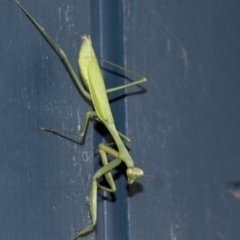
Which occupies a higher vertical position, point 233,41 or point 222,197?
point 233,41

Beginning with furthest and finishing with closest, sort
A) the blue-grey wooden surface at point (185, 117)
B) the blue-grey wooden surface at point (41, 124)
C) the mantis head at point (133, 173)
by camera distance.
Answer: the blue-grey wooden surface at point (185, 117)
the mantis head at point (133, 173)
the blue-grey wooden surface at point (41, 124)

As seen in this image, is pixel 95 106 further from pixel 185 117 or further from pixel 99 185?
pixel 185 117

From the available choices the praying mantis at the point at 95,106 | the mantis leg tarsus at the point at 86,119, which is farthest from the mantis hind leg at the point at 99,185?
the mantis leg tarsus at the point at 86,119

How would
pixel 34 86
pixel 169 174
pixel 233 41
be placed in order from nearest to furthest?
→ pixel 34 86
pixel 169 174
pixel 233 41

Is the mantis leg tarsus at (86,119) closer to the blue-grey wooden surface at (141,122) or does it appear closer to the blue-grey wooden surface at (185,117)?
the blue-grey wooden surface at (141,122)

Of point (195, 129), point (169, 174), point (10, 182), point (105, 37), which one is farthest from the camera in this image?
point (195, 129)

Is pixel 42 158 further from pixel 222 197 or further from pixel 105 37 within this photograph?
pixel 222 197

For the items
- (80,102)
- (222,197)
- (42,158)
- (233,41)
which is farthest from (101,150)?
(233,41)
